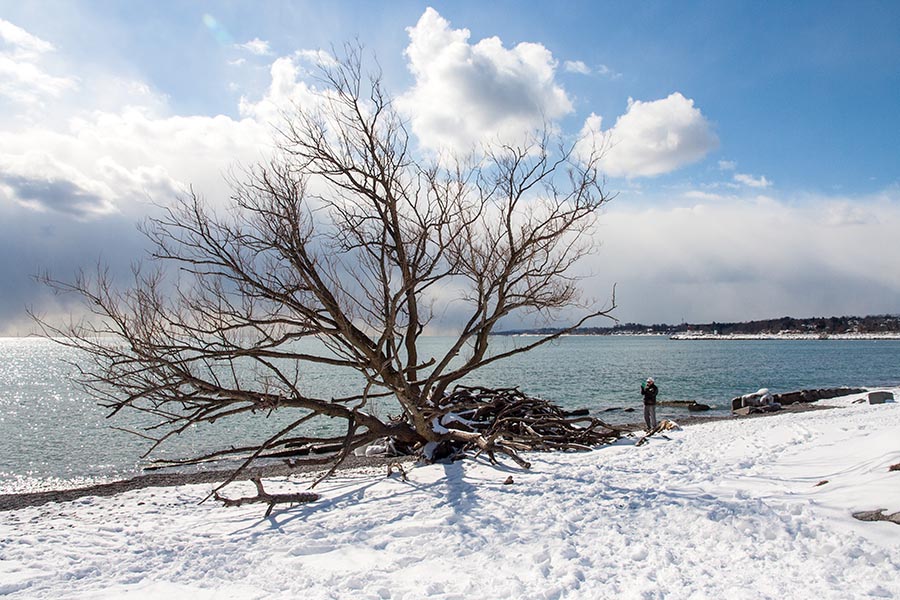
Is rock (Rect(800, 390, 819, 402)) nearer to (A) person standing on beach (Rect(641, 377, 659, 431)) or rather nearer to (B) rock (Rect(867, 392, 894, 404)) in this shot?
(B) rock (Rect(867, 392, 894, 404))

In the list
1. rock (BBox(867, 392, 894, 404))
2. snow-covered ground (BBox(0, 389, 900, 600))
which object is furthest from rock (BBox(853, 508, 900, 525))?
rock (BBox(867, 392, 894, 404))

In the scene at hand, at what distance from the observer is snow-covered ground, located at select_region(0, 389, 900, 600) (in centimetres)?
489

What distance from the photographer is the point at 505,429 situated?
1315 cm

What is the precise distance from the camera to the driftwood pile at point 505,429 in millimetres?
11338

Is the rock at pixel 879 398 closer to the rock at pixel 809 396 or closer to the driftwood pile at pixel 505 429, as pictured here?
the rock at pixel 809 396

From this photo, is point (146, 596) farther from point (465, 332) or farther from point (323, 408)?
point (465, 332)

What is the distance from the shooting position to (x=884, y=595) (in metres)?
4.20

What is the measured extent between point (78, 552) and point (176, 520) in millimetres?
1652

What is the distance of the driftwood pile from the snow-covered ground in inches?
67.5

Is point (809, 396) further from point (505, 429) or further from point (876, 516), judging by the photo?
point (876, 516)

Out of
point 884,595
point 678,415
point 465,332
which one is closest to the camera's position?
point 884,595

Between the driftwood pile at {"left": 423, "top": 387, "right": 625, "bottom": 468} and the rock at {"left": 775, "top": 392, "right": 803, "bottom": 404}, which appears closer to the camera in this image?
the driftwood pile at {"left": 423, "top": 387, "right": 625, "bottom": 468}

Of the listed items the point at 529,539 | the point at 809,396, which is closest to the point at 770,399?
the point at 809,396

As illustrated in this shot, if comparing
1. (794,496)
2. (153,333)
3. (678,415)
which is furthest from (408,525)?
(678,415)
